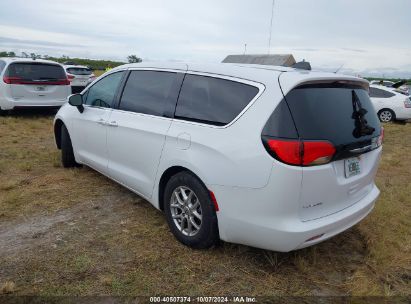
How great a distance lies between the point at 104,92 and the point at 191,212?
2.23 metres

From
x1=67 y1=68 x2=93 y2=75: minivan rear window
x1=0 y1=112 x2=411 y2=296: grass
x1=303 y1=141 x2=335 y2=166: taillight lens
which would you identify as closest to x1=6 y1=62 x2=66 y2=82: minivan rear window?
x1=0 y1=112 x2=411 y2=296: grass

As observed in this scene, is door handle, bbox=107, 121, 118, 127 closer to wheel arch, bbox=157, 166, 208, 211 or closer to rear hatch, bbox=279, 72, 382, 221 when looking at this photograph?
wheel arch, bbox=157, 166, 208, 211

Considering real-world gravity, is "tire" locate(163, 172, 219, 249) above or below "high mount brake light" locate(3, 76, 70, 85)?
below

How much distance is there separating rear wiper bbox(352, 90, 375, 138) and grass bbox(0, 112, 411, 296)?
1.19 m

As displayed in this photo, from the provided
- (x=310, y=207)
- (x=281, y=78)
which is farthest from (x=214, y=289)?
(x=281, y=78)

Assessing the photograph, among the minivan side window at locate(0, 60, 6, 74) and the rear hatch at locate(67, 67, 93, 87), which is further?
the rear hatch at locate(67, 67, 93, 87)

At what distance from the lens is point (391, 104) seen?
13883mm

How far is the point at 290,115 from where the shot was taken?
2775 mm

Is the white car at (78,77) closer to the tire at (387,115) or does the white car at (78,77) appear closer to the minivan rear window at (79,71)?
the minivan rear window at (79,71)

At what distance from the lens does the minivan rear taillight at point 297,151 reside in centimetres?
269

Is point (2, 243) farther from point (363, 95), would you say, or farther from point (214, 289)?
point (363, 95)

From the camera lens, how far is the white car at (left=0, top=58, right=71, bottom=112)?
9625mm

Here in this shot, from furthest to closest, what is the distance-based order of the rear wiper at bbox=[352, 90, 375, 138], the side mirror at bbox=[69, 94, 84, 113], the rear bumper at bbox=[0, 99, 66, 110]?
the rear bumper at bbox=[0, 99, 66, 110], the side mirror at bbox=[69, 94, 84, 113], the rear wiper at bbox=[352, 90, 375, 138]

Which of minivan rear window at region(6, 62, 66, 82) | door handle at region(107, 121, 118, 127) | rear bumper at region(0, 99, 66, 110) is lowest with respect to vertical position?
rear bumper at region(0, 99, 66, 110)
